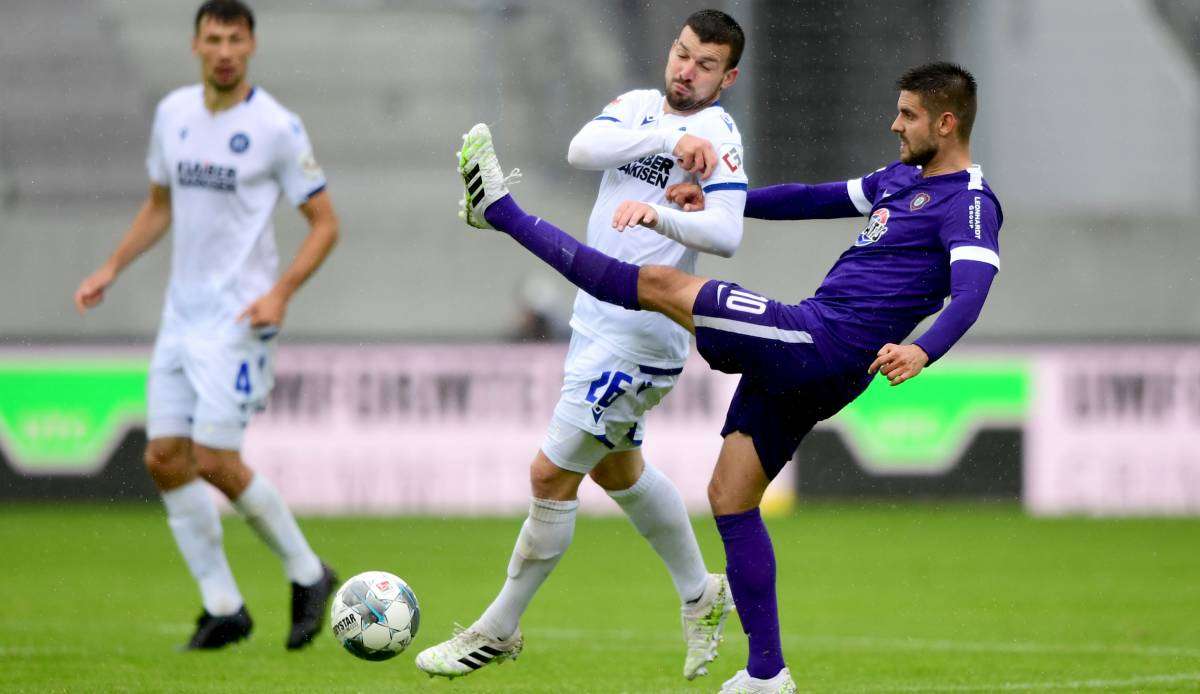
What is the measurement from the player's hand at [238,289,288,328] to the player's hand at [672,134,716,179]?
2.18m

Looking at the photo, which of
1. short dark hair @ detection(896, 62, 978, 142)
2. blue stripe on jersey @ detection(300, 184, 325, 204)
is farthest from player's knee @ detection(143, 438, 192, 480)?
short dark hair @ detection(896, 62, 978, 142)

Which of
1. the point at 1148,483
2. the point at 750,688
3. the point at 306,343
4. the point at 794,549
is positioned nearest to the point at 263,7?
the point at 306,343

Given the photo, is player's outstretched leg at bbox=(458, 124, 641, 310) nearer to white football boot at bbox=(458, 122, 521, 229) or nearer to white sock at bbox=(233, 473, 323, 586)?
white football boot at bbox=(458, 122, 521, 229)

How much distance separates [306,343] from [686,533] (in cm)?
755

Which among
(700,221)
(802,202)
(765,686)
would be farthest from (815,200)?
(765,686)

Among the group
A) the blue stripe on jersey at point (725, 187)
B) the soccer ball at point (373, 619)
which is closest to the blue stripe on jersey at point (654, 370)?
the blue stripe on jersey at point (725, 187)

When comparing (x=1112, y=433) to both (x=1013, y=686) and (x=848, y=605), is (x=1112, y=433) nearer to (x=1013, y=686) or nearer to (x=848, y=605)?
(x=848, y=605)

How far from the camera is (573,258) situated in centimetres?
548

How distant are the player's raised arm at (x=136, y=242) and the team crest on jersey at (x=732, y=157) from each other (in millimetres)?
2851

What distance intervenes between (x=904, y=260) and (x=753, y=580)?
1.12m

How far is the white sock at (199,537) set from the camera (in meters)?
7.02

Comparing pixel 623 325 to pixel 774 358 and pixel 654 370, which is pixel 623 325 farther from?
pixel 774 358

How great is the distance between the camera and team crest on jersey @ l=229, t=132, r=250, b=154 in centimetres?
714

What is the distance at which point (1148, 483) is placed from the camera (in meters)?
13.3
